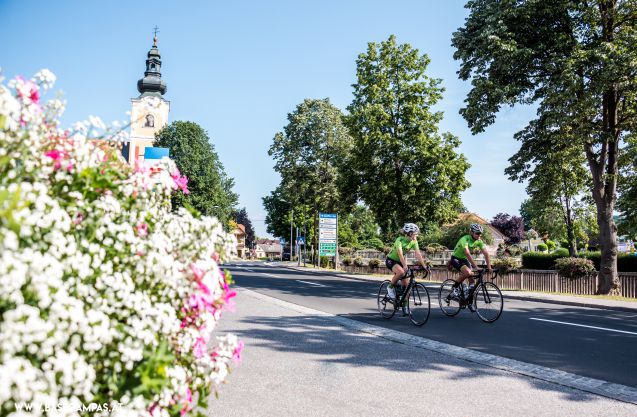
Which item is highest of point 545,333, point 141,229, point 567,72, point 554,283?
point 567,72

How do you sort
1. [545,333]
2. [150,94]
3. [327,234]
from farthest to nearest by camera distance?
[150,94] < [327,234] < [545,333]

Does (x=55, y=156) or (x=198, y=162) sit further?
(x=198, y=162)

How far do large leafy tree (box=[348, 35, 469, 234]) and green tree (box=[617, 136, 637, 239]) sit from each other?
9201 mm

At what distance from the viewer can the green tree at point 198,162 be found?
50.7m

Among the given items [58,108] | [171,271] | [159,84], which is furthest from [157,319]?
[159,84]

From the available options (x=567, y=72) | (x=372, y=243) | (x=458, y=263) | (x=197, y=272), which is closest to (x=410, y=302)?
(x=458, y=263)

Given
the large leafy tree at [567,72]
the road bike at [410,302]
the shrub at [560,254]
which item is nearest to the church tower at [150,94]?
the shrub at [560,254]

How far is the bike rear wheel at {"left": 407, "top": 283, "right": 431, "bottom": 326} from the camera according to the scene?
9.70m

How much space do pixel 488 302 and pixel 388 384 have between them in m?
5.78

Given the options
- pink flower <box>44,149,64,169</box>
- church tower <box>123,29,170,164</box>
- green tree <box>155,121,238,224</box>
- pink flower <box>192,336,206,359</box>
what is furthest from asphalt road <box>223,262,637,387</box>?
church tower <box>123,29,170,164</box>

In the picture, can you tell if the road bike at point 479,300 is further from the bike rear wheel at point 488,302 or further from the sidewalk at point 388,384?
the sidewalk at point 388,384

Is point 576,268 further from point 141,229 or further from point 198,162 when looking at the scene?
point 198,162

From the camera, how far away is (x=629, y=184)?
1994cm

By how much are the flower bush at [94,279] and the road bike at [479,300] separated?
8.82 meters
